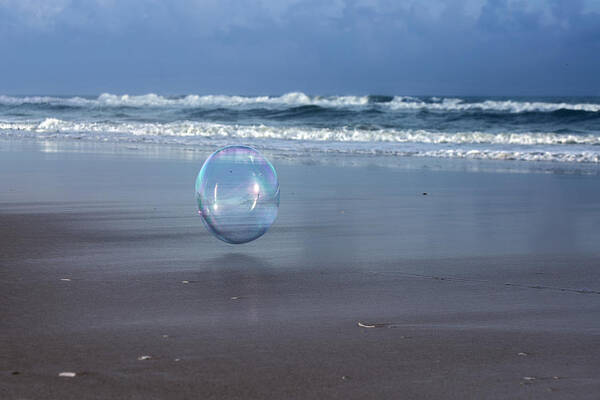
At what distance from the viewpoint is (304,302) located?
4211 mm

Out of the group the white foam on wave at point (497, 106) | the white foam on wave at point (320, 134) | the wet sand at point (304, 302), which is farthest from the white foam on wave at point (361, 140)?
the white foam on wave at point (497, 106)

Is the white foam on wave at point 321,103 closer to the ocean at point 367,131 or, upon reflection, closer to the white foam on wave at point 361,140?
the ocean at point 367,131

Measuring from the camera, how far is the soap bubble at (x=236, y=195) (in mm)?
5688

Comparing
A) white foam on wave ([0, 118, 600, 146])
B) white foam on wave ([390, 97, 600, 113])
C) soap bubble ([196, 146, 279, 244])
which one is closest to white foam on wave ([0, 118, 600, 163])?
white foam on wave ([0, 118, 600, 146])

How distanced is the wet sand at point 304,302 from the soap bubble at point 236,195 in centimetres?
17

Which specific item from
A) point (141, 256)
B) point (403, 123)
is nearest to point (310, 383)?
point (141, 256)

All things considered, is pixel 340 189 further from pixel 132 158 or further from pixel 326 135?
pixel 326 135

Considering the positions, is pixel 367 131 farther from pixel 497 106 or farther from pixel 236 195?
pixel 236 195

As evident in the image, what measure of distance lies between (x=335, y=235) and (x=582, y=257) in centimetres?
171

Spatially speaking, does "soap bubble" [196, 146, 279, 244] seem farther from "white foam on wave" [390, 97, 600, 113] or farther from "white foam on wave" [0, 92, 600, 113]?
"white foam on wave" [0, 92, 600, 113]

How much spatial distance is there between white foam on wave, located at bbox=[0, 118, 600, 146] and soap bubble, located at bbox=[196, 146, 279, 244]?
1497 cm

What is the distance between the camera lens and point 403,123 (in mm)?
29578

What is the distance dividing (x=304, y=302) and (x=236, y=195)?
1.63 meters

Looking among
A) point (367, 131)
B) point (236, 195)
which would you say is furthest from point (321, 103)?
point (236, 195)
